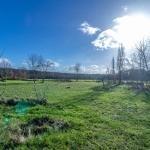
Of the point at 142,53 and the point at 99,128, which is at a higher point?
the point at 142,53

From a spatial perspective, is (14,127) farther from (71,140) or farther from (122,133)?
(122,133)

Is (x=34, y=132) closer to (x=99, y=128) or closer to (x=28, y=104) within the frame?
(x=99, y=128)

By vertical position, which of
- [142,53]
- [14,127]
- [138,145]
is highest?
[142,53]

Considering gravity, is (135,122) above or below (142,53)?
below

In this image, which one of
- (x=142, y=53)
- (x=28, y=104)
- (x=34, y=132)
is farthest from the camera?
(x=142, y=53)

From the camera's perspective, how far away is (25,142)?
175 inches

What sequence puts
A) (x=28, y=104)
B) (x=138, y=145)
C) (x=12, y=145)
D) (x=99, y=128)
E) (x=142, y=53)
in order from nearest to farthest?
(x=12, y=145) < (x=138, y=145) < (x=99, y=128) < (x=28, y=104) < (x=142, y=53)

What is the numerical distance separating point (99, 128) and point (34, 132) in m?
2.69

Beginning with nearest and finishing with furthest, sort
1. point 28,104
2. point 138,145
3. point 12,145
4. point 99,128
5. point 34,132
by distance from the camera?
point 12,145 → point 138,145 → point 34,132 → point 99,128 → point 28,104

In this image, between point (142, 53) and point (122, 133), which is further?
point (142, 53)

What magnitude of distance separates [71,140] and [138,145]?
7.43 feet

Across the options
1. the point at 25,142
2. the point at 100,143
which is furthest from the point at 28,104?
the point at 100,143

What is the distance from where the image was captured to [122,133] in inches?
215

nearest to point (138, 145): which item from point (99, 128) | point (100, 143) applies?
point (100, 143)
